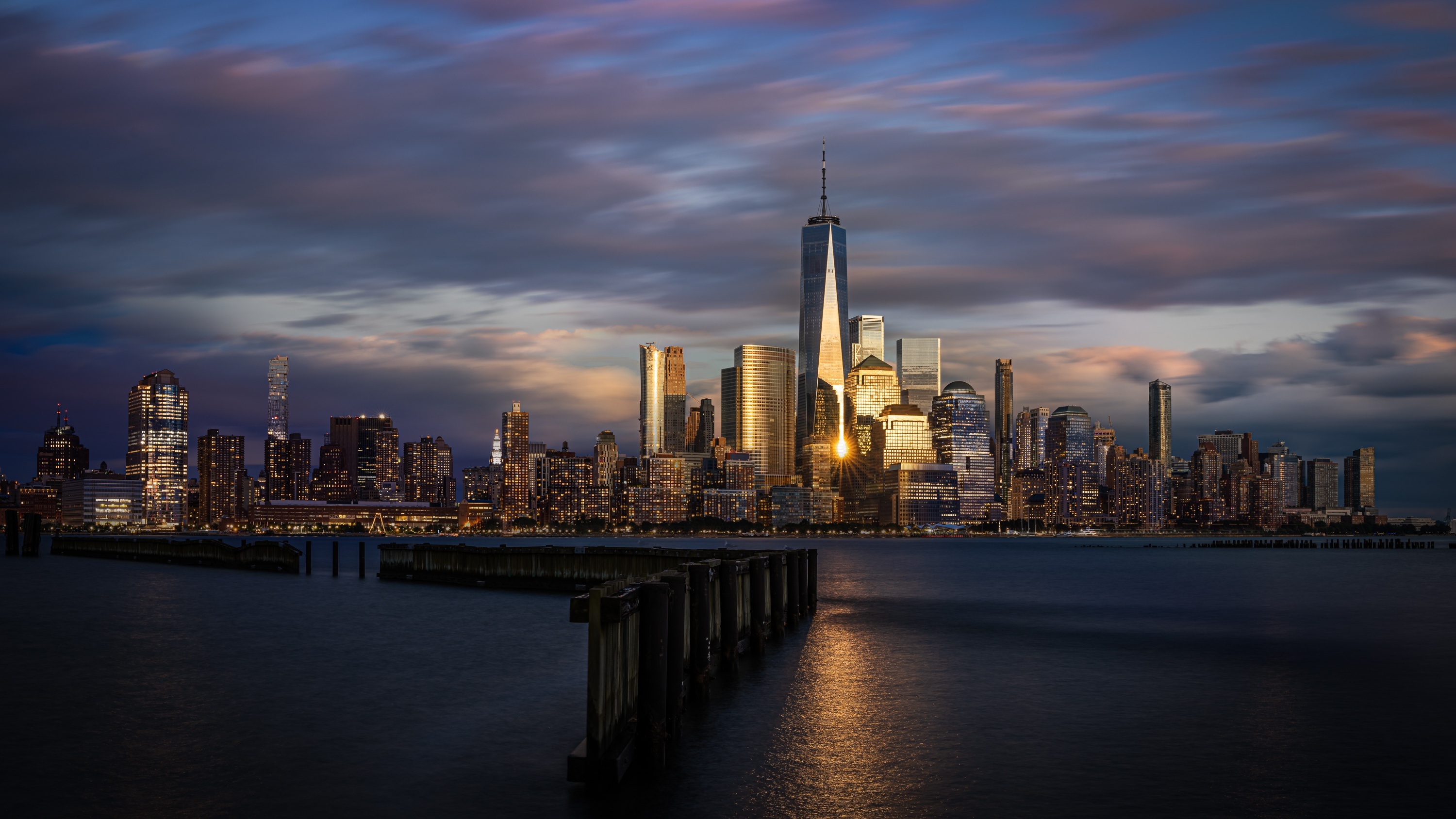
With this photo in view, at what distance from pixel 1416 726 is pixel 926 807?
1307 cm

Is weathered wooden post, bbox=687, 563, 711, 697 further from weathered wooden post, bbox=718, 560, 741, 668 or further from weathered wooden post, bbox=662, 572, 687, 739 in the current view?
weathered wooden post, bbox=718, 560, 741, 668

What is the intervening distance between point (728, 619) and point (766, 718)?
6099mm

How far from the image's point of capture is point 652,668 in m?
17.5

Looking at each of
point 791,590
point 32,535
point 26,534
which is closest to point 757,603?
point 791,590

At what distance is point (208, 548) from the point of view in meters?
99.6

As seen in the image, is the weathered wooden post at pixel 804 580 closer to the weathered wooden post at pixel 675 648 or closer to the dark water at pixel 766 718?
the dark water at pixel 766 718

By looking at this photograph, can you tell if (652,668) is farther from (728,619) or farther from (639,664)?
(728,619)

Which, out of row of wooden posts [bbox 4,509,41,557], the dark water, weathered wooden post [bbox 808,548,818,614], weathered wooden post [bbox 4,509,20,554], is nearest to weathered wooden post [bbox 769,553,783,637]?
the dark water

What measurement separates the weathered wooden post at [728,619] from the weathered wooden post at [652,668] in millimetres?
11007

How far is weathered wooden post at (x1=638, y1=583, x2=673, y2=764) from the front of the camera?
17.4m

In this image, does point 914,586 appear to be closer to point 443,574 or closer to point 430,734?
point 443,574

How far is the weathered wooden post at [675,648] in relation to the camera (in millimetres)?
19219

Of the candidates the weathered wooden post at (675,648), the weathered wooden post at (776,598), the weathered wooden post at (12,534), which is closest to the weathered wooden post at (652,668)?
the weathered wooden post at (675,648)

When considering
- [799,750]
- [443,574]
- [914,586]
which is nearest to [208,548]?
[443,574]
